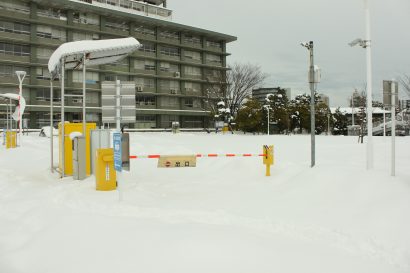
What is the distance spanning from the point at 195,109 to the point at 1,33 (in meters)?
29.9

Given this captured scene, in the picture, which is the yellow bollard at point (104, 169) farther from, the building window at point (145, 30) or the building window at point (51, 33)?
the building window at point (145, 30)

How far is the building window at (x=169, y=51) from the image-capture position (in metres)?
57.3

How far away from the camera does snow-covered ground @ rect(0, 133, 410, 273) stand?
4.36m

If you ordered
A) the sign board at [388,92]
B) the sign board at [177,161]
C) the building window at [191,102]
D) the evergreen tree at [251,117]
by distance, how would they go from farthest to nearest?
the building window at [191,102], the evergreen tree at [251,117], the sign board at [177,161], the sign board at [388,92]

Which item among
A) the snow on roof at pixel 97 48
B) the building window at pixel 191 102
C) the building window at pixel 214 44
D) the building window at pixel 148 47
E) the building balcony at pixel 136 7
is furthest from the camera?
the building window at pixel 214 44

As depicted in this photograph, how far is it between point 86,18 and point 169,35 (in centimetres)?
1359

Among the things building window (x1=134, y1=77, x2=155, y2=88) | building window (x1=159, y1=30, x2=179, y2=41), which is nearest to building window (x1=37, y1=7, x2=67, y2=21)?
building window (x1=134, y1=77, x2=155, y2=88)

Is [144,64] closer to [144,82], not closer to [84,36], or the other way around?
[144,82]

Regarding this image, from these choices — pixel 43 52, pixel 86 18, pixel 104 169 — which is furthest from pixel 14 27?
pixel 104 169

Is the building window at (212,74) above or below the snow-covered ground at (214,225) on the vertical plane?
above

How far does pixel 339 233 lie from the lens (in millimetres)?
5508

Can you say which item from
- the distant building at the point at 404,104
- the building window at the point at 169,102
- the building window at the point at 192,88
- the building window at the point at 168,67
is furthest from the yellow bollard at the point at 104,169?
the building window at the point at 192,88

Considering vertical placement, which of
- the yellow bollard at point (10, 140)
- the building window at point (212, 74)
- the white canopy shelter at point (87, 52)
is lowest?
the yellow bollard at point (10, 140)

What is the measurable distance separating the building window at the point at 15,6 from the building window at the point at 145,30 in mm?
15153
